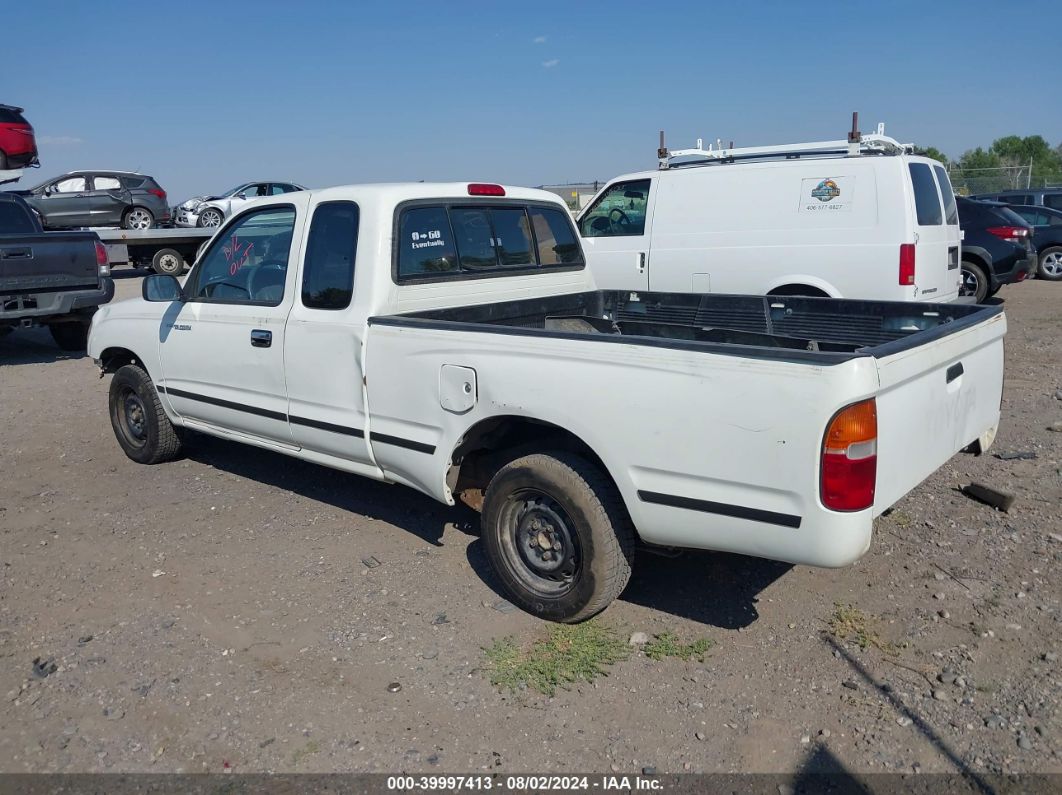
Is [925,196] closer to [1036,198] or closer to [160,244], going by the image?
[1036,198]

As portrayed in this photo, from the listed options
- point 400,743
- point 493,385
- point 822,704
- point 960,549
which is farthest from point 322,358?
point 960,549

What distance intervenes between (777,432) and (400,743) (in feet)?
5.61

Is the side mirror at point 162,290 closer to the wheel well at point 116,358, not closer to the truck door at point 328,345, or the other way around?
the wheel well at point 116,358

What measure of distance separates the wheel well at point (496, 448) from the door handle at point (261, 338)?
4.58ft

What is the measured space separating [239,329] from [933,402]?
3.66 m

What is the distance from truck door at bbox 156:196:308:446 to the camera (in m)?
4.90

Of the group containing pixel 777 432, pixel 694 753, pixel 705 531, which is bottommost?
pixel 694 753

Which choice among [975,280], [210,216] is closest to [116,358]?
[975,280]

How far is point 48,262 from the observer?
10094 mm

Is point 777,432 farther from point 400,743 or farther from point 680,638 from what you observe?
point 400,743

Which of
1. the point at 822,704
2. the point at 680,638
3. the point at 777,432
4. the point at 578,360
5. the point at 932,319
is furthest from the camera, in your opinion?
the point at 932,319

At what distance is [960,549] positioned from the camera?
4.47m

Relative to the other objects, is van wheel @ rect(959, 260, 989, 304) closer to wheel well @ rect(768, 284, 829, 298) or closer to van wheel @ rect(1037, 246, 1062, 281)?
van wheel @ rect(1037, 246, 1062, 281)

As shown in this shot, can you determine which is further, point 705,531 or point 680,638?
point 680,638
